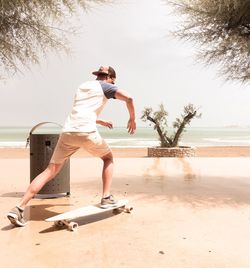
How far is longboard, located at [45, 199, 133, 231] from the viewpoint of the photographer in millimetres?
4787

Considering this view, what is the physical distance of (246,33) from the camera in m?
7.85

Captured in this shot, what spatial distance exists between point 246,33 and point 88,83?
4.17 meters

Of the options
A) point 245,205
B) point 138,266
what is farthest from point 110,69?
point 245,205

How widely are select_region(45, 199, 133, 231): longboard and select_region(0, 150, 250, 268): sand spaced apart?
0.09m

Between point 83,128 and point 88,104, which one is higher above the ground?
point 88,104

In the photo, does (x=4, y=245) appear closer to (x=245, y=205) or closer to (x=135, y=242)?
(x=135, y=242)

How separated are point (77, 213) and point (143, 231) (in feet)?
2.98

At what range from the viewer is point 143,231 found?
4.73 metres

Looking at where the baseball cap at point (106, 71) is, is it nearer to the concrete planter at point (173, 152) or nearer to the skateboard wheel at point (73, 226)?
the skateboard wheel at point (73, 226)

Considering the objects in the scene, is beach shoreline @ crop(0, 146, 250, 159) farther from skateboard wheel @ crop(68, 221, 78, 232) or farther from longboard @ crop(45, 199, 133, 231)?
skateboard wheel @ crop(68, 221, 78, 232)

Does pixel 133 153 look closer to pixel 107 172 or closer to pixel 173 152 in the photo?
pixel 173 152

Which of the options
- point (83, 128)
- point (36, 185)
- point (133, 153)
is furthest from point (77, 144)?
point (133, 153)

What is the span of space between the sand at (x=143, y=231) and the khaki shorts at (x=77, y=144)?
91 cm

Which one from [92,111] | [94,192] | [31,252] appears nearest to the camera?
[31,252]
